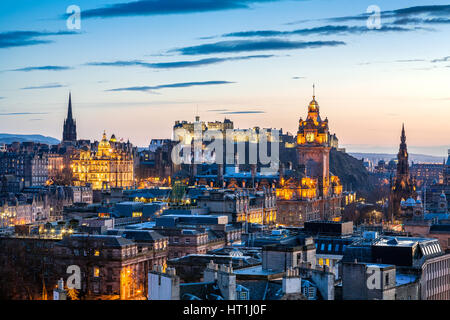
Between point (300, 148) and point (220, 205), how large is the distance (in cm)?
6848

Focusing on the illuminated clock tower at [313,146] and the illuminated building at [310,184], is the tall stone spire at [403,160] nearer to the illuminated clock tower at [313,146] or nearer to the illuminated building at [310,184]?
the illuminated building at [310,184]

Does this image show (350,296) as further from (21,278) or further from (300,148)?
(300,148)

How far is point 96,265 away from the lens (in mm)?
66750

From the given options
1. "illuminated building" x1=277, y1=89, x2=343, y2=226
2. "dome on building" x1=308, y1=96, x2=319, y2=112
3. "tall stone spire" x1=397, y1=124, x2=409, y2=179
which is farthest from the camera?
"dome on building" x1=308, y1=96, x2=319, y2=112

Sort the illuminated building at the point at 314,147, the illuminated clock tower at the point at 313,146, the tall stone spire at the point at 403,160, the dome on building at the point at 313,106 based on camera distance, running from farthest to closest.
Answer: the dome on building at the point at 313,106, the illuminated clock tower at the point at 313,146, the illuminated building at the point at 314,147, the tall stone spire at the point at 403,160

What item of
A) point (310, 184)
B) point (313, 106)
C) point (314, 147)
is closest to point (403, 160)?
point (310, 184)

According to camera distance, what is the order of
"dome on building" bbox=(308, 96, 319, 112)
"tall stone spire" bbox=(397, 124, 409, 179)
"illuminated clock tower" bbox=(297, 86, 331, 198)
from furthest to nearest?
"dome on building" bbox=(308, 96, 319, 112), "illuminated clock tower" bbox=(297, 86, 331, 198), "tall stone spire" bbox=(397, 124, 409, 179)

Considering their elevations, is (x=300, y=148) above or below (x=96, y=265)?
above

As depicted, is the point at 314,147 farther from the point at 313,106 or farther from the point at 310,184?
the point at 310,184

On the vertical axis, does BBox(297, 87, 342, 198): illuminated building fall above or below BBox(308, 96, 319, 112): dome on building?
below

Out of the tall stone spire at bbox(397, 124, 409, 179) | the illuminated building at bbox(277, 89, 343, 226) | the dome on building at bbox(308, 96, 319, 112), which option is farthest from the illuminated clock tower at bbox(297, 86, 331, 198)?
the tall stone spire at bbox(397, 124, 409, 179)

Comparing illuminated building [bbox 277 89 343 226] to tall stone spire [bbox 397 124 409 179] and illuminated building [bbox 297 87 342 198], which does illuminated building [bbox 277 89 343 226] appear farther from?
tall stone spire [bbox 397 124 409 179]

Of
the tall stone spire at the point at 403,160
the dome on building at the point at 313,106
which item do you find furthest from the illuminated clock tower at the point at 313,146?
the tall stone spire at the point at 403,160
